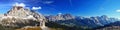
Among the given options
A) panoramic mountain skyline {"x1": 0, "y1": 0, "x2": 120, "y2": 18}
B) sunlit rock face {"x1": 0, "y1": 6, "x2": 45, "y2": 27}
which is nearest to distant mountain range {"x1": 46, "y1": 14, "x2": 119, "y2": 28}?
panoramic mountain skyline {"x1": 0, "y1": 0, "x2": 120, "y2": 18}

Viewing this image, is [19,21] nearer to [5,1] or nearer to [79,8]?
[5,1]

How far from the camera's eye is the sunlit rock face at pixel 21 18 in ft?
13.7

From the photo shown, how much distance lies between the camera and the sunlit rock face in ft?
13.7

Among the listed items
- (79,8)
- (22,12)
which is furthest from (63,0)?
(22,12)

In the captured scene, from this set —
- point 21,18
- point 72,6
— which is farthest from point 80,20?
point 21,18

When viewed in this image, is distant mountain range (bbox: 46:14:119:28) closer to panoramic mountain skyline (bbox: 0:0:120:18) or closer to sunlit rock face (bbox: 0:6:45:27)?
panoramic mountain skyline (bbox: 0:0:120:18)

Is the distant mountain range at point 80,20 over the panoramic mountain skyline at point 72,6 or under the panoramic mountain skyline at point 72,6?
under

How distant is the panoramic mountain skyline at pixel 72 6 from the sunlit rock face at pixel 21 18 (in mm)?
88

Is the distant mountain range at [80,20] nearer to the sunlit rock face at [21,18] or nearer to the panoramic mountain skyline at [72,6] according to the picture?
the panoramic mountain skyline at [72,6]

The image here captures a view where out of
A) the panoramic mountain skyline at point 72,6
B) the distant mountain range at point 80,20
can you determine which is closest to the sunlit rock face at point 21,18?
the panoramic mountain skyline at point 72,6

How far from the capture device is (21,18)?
419 cm

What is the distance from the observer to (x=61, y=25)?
434 centimetres

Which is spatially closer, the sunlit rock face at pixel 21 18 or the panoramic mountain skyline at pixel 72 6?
the sunlit rock face at pixel 21 18

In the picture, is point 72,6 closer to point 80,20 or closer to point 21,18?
point 80,20
